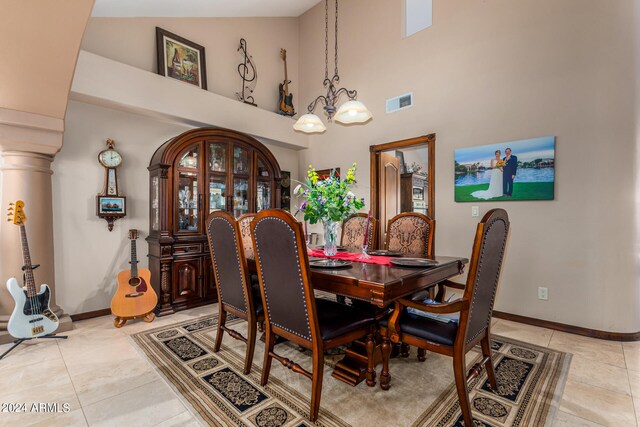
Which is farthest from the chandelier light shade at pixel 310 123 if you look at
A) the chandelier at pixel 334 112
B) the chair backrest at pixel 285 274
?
the chair backrest at pixel 285 274

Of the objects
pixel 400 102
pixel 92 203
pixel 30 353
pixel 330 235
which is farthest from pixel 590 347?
pixel 92 203

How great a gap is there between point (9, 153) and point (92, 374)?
7.05ft

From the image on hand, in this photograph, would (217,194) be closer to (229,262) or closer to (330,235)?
(229,262)

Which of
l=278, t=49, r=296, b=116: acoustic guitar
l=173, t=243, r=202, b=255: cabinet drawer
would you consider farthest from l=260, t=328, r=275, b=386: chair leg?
l=278, t=49, r=296, b=116: acoustic guitar

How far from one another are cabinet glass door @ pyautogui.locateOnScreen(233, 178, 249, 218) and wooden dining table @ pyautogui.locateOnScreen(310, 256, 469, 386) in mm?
2400

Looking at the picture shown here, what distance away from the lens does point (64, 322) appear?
290 cm

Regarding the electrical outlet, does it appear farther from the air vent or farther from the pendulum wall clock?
the pendulum wall clock

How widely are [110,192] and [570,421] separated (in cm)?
425

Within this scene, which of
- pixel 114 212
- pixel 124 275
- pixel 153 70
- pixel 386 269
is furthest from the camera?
pixel 153 70

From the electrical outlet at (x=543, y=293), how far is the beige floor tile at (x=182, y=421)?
10.5 ft

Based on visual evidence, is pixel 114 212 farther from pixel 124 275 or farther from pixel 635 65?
pixel 635 65

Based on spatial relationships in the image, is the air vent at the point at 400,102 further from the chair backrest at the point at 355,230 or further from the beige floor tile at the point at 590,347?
the beige floor tile at the point at 590,347

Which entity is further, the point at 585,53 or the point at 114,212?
the point at 114,212

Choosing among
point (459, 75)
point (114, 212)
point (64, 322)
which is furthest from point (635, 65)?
point (64, 322)
